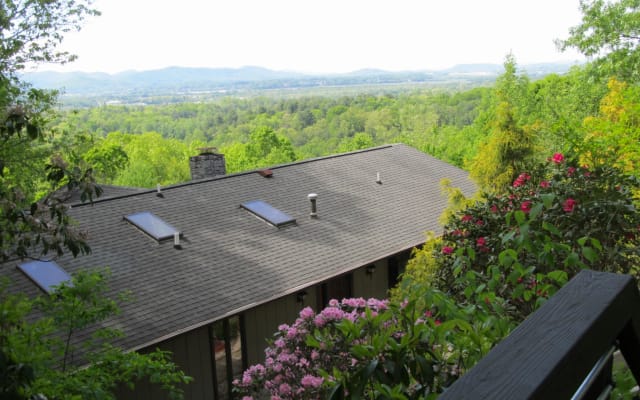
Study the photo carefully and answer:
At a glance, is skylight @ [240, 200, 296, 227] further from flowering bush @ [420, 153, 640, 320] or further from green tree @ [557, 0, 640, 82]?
green tree @ [557, 0, 640, 82]

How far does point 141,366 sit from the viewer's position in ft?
18.5

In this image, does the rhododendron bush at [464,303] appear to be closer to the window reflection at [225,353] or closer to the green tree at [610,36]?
the window reflection at [225,353]

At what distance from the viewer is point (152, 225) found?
11.8 meters

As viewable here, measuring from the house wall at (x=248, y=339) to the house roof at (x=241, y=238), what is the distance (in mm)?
477

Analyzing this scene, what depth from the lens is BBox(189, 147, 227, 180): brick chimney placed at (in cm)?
1769

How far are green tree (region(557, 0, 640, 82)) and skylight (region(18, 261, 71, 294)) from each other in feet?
Result: 61.1

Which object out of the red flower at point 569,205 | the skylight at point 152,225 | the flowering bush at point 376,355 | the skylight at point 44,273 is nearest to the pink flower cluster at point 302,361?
the flowering bush at point 376,355

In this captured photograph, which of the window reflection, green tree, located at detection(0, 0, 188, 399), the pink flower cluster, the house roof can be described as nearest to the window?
the window reflection

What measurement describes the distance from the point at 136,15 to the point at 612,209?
165 ft

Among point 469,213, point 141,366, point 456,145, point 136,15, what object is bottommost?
point 456,145

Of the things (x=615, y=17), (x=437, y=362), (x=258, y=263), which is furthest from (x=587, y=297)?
(x=615, y=17)

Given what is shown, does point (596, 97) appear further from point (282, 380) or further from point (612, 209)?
point (282, 380)

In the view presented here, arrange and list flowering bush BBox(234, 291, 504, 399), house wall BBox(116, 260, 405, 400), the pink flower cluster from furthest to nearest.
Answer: house wall BBox(116, 260, 405, 400) → the pink flower cluster → flowering bush BBox(234, 291, 504, 399)

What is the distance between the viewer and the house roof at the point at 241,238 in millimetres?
9688
